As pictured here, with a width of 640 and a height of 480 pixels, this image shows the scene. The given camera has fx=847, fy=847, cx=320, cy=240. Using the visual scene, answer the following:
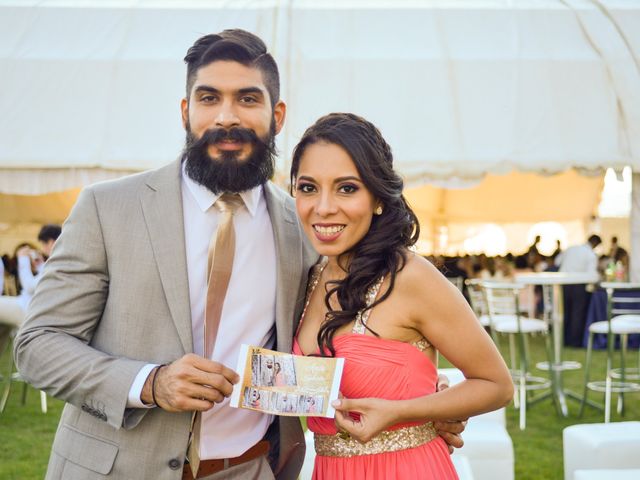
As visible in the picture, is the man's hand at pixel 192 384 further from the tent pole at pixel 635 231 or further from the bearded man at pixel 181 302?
the tent pole at pixel 635 231

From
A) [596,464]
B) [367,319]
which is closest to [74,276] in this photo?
[367,319]

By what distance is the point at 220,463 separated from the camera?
2.80m

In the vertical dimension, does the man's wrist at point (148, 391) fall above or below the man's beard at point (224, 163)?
below

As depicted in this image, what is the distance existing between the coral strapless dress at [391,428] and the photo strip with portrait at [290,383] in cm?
27

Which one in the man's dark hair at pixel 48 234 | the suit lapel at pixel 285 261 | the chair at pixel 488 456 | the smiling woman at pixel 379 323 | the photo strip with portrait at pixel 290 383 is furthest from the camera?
the man's dark hair at pixel 48 234

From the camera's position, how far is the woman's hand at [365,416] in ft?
8.40

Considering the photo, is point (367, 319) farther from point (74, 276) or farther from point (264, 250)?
point (74, 276)

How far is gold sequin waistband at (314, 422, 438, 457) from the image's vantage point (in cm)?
285

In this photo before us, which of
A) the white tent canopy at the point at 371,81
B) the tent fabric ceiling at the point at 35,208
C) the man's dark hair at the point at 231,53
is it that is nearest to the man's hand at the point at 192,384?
the man's dark hair at the point at 231,53

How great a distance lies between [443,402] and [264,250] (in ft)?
2.67

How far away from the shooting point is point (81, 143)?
14.0 m

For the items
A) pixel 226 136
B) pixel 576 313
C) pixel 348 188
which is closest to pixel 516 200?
pixel 576 313

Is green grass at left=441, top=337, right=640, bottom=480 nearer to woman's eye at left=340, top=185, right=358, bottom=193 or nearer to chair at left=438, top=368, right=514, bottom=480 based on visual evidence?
chair at left=438, top=368, right=514, bottom=480

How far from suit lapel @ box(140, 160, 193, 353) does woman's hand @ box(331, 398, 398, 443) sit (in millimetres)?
515
